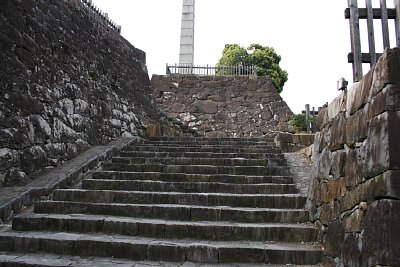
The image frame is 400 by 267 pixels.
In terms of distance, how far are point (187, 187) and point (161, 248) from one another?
4.57 ft

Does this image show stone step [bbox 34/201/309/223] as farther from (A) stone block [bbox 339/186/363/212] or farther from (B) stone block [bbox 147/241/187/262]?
(A) stone block [bbox 339/186/363/212]

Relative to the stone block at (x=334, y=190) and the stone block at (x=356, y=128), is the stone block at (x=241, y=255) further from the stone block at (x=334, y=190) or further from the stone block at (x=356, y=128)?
the stone block at (x=356, y=128)

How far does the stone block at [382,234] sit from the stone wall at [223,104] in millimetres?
8637

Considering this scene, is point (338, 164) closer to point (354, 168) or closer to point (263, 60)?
point (354, 168)

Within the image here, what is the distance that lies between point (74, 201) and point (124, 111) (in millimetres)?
3437

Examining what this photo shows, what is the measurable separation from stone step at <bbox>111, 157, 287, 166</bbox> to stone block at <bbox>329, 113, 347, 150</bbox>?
2.20 metres

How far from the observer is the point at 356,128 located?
2.45 m

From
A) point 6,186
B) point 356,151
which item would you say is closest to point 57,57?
point 6,186

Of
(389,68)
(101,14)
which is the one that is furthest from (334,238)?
(101,14)

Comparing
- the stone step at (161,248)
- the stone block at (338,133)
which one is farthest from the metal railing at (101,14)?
the stone block at (338,133)

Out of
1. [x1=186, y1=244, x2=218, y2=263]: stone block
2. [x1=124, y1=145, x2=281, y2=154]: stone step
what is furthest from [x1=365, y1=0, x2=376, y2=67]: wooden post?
[x1=124, y1=145, x2=281, y2=154]: stone step

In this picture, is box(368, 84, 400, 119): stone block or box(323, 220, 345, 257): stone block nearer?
box(368, 84, 400, 119): stone block

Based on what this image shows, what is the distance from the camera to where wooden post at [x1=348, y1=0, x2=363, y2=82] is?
263 centimetres

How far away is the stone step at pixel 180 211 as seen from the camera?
11.8ft
